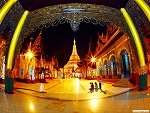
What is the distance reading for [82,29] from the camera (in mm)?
6438

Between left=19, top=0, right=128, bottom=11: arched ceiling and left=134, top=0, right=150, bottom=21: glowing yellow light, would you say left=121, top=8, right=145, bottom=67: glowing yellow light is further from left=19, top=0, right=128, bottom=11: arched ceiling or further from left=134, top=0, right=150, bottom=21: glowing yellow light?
left=134, top=0, right=150, bottom=21: glowing yellow light

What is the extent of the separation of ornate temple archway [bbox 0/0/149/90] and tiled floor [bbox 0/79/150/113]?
82 centimetres

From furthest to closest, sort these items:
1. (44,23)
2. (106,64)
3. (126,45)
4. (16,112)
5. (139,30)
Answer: (106,64) → (126,45) → (44,23) → (139,30) → (16,112)

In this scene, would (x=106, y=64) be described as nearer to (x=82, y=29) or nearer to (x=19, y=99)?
(x=82, y=29)

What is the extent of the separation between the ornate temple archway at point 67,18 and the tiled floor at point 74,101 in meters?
0.82

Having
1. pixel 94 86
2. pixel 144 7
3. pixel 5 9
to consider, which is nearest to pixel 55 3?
pixel 5 9

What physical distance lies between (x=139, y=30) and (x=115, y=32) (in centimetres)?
145

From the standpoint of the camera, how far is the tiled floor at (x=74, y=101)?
14.5ft

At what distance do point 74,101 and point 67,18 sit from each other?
247 cm

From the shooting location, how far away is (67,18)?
5.17 meters

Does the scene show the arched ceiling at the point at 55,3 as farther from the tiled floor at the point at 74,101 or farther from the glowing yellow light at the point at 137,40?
the tiled floor at the point at 74,101

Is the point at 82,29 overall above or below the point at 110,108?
above

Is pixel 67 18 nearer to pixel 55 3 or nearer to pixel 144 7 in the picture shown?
pixel 55 3

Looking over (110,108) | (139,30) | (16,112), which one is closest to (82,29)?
(139,30)
